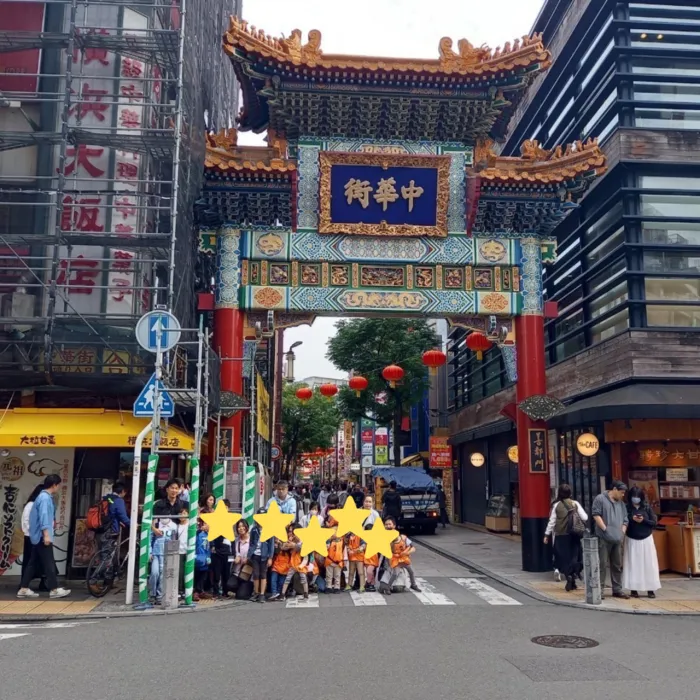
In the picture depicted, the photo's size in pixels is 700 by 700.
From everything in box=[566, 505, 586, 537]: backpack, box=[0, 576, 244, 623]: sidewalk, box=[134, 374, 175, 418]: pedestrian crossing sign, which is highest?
box=[134, 374, 175, 418]: pedestrian crossing sign

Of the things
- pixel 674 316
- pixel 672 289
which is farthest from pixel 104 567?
pixel 672 289

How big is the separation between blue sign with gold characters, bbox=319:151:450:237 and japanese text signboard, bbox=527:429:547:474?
4954 mm

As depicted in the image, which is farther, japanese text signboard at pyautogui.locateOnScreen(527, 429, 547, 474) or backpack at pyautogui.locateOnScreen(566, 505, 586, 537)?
japanese text signboard at pyautogui.locateOnScreen(527, 429, 547, 474)

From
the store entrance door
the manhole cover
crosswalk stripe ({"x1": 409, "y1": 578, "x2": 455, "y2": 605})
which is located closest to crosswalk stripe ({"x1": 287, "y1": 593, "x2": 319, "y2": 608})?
crosswalk stripe ({"x1": 409, "y1": 578, "x2": 455, "y2": 605})

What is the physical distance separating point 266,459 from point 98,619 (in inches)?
846

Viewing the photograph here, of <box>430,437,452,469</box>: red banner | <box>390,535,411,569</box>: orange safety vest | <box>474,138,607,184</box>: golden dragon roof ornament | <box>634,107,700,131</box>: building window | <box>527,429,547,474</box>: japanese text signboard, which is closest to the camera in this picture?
<box>390,535,411,569</box>: orange safety vest

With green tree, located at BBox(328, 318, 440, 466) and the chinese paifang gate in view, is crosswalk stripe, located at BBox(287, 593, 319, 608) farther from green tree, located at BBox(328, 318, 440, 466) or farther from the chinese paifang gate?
green tree, located at BBox(328, 318, 440, 466)

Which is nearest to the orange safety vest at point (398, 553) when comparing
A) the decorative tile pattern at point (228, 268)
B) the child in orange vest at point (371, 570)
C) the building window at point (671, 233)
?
the child in orange vest at point (371, 570)

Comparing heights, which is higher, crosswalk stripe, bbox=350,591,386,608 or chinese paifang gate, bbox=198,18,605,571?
chinese paifang gate, bbox=198,18,605,571

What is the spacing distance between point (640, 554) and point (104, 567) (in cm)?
896

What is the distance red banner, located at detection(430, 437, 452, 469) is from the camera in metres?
31.3

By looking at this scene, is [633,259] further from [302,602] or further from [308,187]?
[302,602]

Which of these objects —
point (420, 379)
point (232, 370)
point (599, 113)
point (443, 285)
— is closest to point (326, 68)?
point (443, 285)

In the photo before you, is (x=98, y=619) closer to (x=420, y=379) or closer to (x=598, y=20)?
(x=598, y=20)
